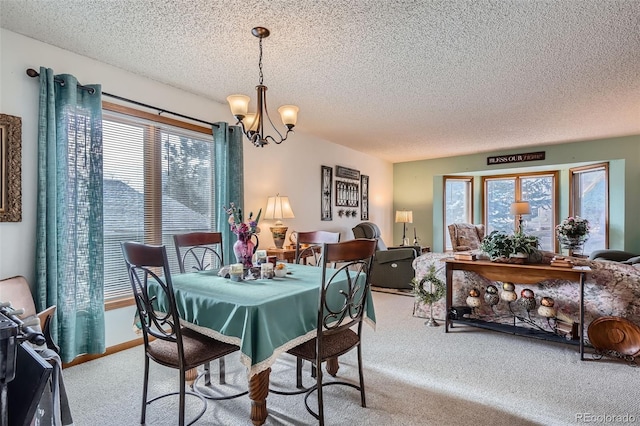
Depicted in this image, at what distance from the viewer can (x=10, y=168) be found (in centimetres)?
230

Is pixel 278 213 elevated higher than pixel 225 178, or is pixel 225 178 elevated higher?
pixel 225 178

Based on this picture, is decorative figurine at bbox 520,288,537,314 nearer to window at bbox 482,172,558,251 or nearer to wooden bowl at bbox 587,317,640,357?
wooden bowl at bbox 587,317,640,357

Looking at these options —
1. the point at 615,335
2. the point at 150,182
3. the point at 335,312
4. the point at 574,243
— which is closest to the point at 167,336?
the point at 335,312

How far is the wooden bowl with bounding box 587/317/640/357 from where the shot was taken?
2629mm

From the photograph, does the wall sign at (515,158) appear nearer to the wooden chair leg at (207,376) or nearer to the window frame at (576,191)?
the window frame at (576,191)

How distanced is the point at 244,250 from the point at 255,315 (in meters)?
0.82

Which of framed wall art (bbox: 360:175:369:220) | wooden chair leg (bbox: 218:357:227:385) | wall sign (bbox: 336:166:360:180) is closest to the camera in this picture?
wooden chair leg (bbox: 218:357:227:385)

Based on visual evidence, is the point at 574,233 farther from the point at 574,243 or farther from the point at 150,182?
the point at 150,182

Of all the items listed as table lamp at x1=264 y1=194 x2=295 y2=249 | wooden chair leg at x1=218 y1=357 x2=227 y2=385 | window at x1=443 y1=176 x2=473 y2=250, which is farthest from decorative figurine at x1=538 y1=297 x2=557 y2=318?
window at x1=443 y1=176 x2=473 y2=250

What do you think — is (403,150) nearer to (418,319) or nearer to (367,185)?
(367,185)

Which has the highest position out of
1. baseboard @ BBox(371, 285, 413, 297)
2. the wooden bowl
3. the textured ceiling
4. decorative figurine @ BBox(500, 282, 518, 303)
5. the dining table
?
the textured ceiling

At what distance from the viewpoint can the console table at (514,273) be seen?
107 inches

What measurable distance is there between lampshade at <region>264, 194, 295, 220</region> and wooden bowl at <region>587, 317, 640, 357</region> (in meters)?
3.23

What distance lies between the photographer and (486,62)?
280 cm
